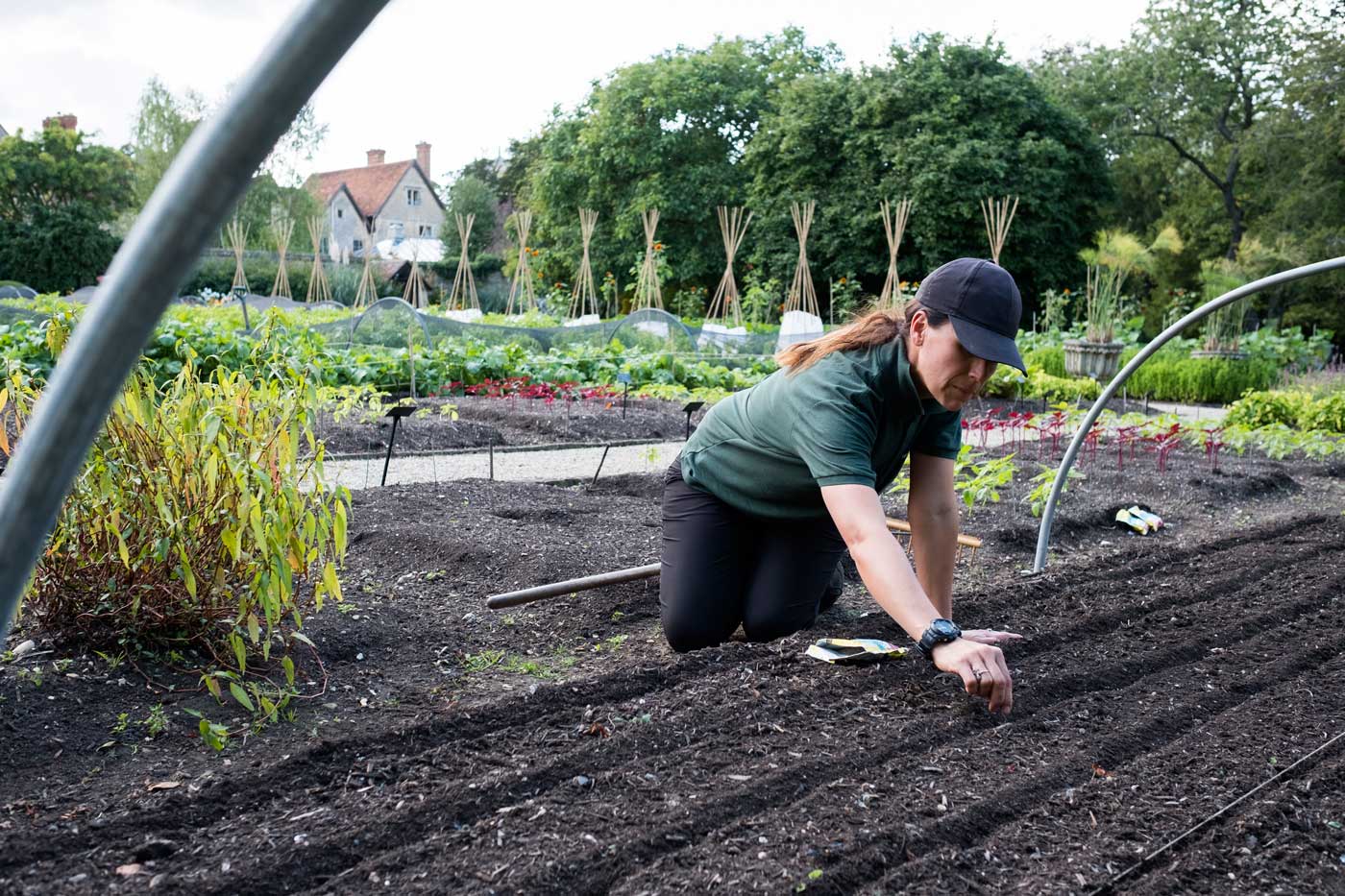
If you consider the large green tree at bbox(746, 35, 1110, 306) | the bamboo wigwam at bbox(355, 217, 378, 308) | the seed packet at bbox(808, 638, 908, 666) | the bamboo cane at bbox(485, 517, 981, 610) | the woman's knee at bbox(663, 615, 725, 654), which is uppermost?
the large green tree at bbox(746, 35, 1110, 306)

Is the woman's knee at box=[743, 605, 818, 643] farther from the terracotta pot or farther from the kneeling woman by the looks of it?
the terracotta pot

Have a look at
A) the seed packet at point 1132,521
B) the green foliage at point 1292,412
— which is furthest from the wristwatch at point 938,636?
the green foliage at point 1292,412

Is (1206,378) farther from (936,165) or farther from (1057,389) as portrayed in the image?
(936,165)

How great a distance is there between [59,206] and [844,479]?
113 feet

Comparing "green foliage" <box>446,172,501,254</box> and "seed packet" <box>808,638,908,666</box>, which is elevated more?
"green foliage" <box>446,172,501,254</box>

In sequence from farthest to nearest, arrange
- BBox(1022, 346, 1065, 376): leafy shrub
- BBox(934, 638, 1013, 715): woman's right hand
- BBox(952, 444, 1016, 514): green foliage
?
BBox(1022, 346, 1065, 376): leafy shrub < BBox(952, 444, 1016, 514): green foliage < BBox(934, 638, 1013, 715): woman's right hand

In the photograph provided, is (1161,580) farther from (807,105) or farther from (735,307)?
(807,105)

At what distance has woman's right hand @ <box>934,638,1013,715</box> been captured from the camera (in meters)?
1.99

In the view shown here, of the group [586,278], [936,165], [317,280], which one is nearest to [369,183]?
[317,280]

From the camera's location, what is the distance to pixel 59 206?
3080cm

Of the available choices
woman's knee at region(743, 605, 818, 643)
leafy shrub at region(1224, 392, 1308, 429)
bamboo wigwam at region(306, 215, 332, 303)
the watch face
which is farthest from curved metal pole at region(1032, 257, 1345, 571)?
bamboo wigwam at region(306, 215, 332, 303)

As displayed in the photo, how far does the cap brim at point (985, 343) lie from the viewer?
2.18 meters

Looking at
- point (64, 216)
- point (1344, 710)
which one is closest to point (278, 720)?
point (1344, 710)

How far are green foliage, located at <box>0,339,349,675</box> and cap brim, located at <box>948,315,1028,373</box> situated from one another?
Answer: 1.44 metres
